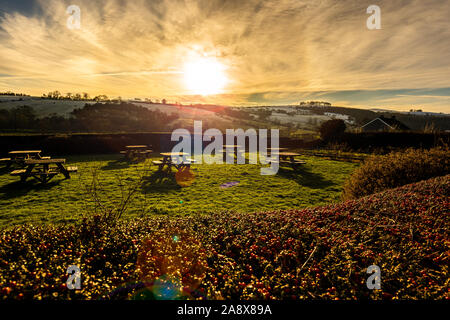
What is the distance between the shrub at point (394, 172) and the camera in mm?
8602

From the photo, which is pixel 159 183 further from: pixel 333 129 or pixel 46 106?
pixel 46 106

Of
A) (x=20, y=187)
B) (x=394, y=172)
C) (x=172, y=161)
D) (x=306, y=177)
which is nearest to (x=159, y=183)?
(x=172, y=161)

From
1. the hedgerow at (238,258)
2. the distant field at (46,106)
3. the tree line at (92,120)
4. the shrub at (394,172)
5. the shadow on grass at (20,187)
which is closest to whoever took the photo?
the hedgerow at (238,258)

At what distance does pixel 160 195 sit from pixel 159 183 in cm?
198

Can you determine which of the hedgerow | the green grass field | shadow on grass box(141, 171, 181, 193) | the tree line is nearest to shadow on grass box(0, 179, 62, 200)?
the green grass field

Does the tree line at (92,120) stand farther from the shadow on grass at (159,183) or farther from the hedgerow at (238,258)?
the hedgerow at (238,258)

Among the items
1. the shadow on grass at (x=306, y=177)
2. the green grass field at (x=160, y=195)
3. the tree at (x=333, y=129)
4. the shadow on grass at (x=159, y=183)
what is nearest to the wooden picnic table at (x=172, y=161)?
the shadow on grass at (x=159, y=183)

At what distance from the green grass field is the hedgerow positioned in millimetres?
2176

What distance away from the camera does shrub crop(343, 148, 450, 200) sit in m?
8.60

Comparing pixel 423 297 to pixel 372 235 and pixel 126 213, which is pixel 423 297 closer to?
pixel 372 235

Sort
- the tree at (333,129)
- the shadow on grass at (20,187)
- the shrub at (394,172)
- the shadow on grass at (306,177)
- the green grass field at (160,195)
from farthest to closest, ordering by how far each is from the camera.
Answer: the tree at (333,129) → the shadow on grass at (306,177) → the shrub at (394,172) → the shadow on grass at (20,187) → the green grass field at (160,195)

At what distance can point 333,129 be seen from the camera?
97.1ft

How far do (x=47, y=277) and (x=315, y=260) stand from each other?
3889mm
